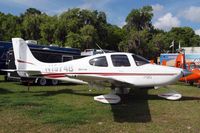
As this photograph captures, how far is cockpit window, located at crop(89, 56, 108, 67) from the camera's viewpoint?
12227mm

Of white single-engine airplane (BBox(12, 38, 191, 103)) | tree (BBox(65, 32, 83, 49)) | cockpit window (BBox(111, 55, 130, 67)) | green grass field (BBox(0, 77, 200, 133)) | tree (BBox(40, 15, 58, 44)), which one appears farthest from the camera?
tree (BBox(40, 15, 58, 44))

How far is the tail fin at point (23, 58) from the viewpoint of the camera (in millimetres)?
14273

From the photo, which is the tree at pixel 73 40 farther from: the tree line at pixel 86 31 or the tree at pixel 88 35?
the tree at pixel 88 35

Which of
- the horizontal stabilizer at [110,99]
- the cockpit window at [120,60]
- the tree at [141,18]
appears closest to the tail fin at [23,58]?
the cockpit window at [120,60]

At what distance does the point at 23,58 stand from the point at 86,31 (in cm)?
3945

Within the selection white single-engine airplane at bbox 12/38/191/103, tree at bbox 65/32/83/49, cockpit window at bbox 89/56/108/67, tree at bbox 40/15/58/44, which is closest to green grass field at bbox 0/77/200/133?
white single-engine airplane at bbox 12/38/191/103

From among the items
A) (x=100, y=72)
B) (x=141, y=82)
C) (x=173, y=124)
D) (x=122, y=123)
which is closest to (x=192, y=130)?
(x=173, y=124)

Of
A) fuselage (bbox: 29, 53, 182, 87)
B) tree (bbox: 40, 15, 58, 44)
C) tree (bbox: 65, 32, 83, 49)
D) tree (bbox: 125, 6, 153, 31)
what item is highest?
tree (bbox: 125, 6, 153, 31)

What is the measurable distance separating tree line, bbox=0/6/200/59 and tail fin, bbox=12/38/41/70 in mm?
37402

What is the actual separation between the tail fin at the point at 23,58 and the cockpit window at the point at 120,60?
157 inches

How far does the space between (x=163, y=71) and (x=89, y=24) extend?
151 ft

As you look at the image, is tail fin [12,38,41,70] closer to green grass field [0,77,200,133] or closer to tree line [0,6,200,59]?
green grass field [0,77,200,133]

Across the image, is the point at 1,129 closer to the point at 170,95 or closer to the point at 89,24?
→ the point at 170,95

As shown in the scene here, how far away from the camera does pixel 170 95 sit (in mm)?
12492
